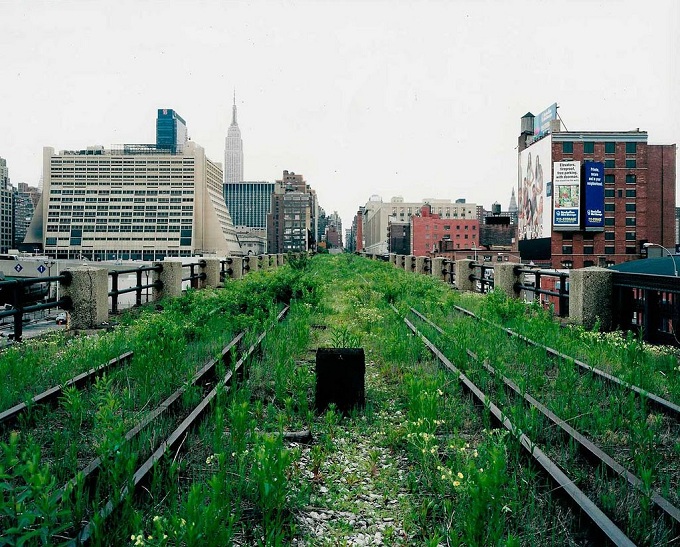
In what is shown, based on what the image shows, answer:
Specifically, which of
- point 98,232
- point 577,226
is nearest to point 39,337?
point 577,226

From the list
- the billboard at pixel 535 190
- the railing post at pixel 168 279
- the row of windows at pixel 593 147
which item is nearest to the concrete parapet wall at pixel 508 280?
the railing post at pixel 168 279

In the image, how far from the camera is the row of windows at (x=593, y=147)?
340ft

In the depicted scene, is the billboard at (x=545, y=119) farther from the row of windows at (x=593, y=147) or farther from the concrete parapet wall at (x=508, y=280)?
the concrete parapet wall at (x=508, y=280)

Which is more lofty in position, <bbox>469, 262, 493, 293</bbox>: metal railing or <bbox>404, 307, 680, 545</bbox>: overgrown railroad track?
<bbox>469, 262, 493, 293</bbox>: metal railing

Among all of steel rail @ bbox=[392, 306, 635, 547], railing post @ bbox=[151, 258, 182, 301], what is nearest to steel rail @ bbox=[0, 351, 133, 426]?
steel rail @ bbox=[392, 306, 635, 547]

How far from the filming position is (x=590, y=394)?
6152 mm

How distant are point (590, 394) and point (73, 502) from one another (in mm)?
5103

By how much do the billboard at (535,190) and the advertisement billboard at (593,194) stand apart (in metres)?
6.18

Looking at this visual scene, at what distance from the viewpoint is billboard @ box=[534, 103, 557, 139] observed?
10911 centimetres

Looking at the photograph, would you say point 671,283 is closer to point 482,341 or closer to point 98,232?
point 482,341

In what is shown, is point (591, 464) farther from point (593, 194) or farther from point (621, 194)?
point (621, 194)

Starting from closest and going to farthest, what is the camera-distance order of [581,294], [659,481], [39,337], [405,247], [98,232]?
[659,481]
[39,337]
[581,294]
[405,247]
[98,232]

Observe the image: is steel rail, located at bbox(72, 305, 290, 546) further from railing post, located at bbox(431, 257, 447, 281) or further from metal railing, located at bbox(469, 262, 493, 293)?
railing post, located at bbox(431, 257, 447, 281)

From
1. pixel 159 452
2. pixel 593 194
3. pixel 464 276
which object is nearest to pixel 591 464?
pixel 159 452
